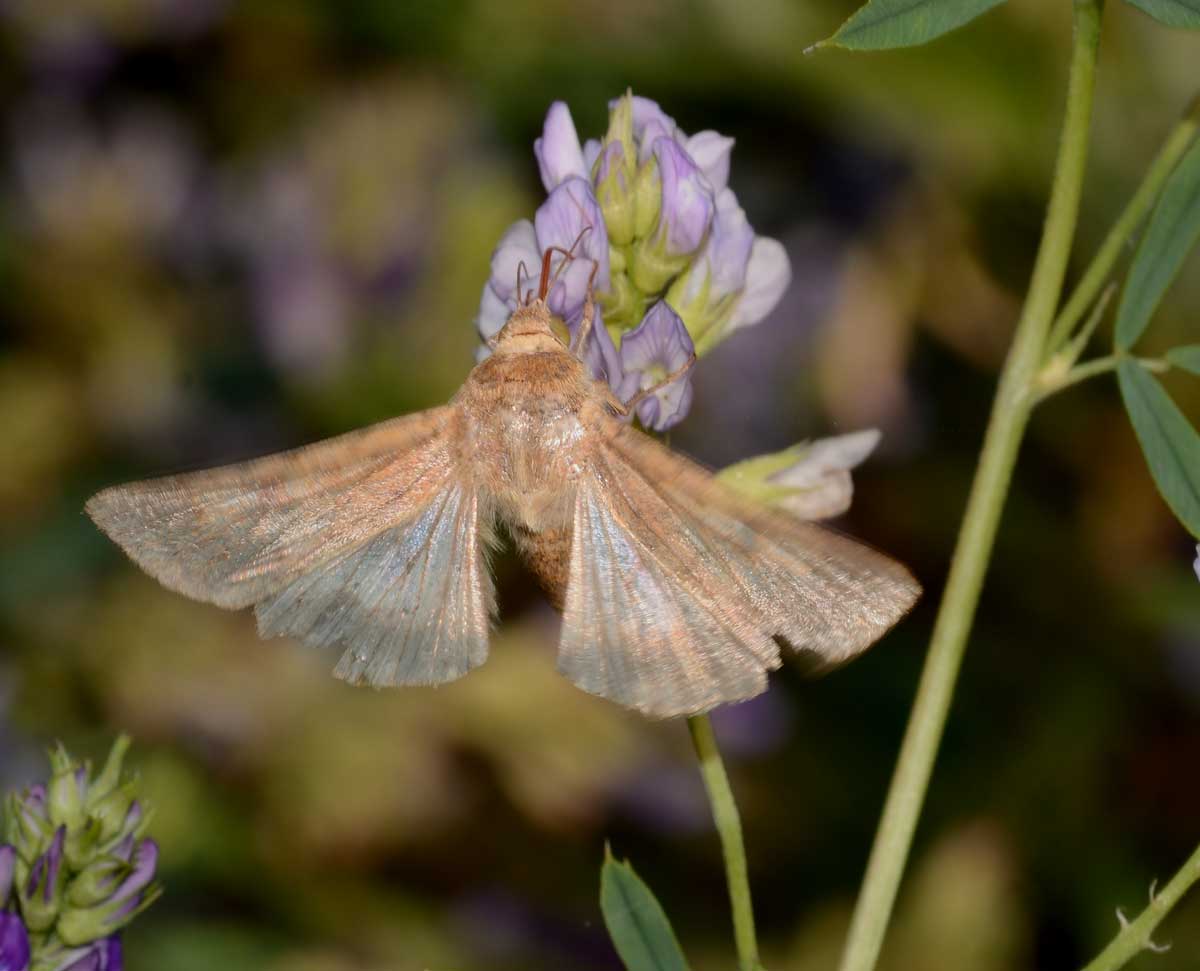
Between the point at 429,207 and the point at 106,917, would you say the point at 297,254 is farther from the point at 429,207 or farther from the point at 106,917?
the point at 106,917

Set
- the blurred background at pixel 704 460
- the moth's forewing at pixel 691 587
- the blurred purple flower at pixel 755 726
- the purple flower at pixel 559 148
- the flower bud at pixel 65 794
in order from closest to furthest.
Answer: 1. the moth's forewing at pixel 691 587
2. the flower bud at pixel 65 794
3. the purple flower at pixel 559 148
4. the blurred background at pixel 704 460
5. the blurred purple flower at pixel 755 726

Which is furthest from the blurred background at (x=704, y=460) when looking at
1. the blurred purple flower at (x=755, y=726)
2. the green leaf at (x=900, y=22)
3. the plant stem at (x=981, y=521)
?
the green leaf at (x=900, y=22)

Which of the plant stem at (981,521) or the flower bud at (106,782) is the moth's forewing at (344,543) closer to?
the flower bud at (106,782)

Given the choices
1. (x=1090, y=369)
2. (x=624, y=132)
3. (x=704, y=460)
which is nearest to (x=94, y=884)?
(x=624, y=132)

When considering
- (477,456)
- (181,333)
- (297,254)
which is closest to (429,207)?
(297,254)

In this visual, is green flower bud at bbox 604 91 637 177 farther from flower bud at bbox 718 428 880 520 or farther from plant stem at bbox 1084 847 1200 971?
plant stem at bbox 1084 847 1200 971

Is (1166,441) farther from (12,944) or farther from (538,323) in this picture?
(12,944)
